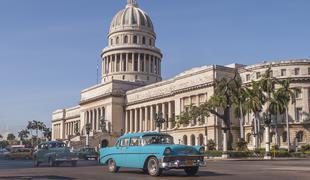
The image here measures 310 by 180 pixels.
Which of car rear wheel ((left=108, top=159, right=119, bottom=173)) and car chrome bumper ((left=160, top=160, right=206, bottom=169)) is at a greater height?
car chrome bumper ((left=160, top=160, right=206, bottom=169))

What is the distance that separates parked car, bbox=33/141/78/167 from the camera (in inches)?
1281

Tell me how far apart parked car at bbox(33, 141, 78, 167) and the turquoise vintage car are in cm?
1138

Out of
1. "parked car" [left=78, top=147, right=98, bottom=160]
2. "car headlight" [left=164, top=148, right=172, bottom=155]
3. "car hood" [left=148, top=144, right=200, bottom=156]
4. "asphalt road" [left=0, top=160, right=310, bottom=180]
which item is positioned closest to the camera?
"asphalt road" [left=0, top=160, right=310, bottom=180]

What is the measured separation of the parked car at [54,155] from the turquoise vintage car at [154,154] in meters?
11.4

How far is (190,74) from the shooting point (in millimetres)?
87938

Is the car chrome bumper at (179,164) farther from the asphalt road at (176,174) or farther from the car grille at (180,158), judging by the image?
the asphalt road at (176,174)

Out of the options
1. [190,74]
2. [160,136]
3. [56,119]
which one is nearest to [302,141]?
[190,74]

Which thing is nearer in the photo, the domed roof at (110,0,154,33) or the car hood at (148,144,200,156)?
the car hood at (148,144,200,156)

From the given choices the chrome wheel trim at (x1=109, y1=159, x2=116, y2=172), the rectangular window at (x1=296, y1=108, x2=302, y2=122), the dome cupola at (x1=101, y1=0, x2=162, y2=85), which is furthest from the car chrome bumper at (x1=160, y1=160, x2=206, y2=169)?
the dome cupola at (x1=101, y1=0, x2=162, y2=85)

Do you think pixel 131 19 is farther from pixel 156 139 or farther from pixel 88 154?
pixel 156 139

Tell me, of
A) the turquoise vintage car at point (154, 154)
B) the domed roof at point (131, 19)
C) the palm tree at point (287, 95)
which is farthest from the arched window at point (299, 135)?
the domed roof at point (131, 19)

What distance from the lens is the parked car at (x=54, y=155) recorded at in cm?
3253

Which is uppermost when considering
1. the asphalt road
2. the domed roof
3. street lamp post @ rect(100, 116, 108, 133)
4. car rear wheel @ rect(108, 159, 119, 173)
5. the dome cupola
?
the domed roof

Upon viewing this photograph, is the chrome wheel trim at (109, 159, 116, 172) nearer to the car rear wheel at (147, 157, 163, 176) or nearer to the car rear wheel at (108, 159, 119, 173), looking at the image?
the car rear wheel at (108, 159, 119, 173)
